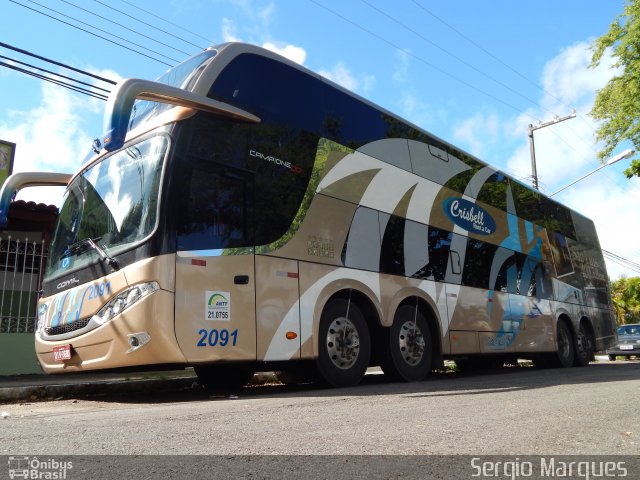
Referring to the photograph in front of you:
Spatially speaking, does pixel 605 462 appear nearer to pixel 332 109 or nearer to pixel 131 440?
pixel 131 440

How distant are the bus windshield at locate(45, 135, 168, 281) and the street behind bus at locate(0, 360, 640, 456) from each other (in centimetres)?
173

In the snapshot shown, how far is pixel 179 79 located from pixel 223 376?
4.16m

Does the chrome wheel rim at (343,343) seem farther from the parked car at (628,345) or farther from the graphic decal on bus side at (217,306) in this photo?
the parked car at (628,345)

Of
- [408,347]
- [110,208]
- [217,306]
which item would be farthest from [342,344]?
[110,208]

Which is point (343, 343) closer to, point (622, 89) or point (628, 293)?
point (622, 89)

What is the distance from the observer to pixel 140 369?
18.9 feet

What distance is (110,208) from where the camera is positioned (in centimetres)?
622

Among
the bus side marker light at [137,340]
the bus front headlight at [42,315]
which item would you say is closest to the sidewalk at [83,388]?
the bus front headlight at [42,315]

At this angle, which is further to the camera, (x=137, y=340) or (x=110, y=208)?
(x=110, y=208)

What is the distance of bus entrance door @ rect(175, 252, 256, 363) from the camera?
556 cm

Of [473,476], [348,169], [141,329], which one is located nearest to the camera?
[473,476]

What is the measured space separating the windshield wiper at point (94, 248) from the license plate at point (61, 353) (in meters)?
1.07

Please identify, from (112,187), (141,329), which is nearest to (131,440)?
(141,329)

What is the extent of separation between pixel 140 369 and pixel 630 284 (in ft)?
185
